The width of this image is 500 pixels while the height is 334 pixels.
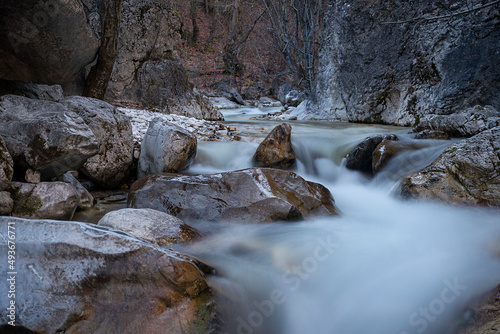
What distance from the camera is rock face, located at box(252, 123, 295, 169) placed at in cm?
464

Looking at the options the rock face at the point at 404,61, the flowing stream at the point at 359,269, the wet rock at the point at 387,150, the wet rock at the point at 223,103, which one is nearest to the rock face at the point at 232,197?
the flowing stream at the point at 359,269

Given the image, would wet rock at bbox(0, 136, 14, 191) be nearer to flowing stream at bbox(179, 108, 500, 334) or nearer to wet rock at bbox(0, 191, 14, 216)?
wet rock at bbox(0, 191, 14, 216)

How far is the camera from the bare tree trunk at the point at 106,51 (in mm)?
4934

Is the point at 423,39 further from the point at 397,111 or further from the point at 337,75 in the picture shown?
the point at 337,75

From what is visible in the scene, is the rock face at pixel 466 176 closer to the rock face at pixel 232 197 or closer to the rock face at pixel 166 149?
the rock face at pixel 232 197

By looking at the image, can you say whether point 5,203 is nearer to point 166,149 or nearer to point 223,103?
point 166,149

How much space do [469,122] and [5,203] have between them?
18.6 ft

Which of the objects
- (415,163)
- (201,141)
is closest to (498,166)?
(415,163)

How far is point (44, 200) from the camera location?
2738 millimetres

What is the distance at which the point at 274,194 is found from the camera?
124 inches

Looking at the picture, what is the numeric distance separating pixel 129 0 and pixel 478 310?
9417 millimetres
